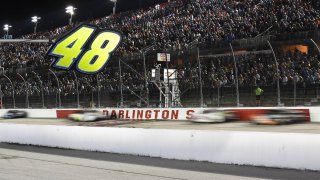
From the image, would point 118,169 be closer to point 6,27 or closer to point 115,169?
point 115,169

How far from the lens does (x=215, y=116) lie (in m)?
17.7

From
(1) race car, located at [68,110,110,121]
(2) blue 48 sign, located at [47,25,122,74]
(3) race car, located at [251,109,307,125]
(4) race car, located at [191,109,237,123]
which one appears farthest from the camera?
(1) race car, located at [68,110,110,121]

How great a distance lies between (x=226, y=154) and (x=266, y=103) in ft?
27.0

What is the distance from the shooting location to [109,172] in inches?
346

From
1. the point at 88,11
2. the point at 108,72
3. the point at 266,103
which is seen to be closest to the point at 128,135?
the point at 266,103

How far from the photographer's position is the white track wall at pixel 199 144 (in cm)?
845

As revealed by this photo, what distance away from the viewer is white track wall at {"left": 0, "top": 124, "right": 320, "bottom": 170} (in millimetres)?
8445

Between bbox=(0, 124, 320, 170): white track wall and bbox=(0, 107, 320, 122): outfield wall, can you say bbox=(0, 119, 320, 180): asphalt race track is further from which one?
bbox=(0, 107, 320, 122): outfield wall

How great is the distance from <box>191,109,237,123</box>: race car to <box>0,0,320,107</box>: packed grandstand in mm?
529

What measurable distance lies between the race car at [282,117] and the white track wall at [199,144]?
245 inches

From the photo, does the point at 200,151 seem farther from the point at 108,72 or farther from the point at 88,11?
the point at 88,11

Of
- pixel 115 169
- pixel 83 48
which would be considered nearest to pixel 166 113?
pixel 83 48

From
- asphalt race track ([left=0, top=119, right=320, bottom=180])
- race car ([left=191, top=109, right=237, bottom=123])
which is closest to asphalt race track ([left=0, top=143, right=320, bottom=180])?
asphalt race track ([left=0, top=119, right=320, bottom=180])

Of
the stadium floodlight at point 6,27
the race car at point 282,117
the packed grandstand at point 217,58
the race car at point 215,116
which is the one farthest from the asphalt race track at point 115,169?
the stadium floodlight at point 6,27
